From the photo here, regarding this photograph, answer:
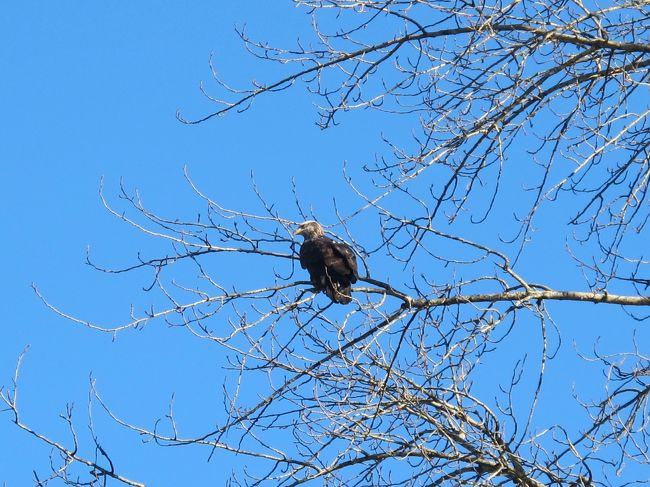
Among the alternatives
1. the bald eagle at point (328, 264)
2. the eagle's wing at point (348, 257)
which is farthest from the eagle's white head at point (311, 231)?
the eagle's wing at point (348, 257)

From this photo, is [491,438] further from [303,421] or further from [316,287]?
[316,287]

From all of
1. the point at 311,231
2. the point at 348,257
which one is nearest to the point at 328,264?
the point at 348,257

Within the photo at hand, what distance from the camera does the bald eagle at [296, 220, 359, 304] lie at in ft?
32.5

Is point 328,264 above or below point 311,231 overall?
below

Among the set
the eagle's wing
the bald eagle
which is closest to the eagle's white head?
the bald eagle

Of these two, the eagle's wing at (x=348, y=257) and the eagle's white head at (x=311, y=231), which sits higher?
the eagle's white head at (x=311, y=231)

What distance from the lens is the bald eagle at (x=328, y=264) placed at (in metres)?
9.90

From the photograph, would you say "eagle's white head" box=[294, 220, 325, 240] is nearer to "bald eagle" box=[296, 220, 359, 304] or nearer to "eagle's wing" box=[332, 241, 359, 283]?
"bald eagle" box=[296, 220, 359, 304]

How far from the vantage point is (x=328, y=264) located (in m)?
10.2

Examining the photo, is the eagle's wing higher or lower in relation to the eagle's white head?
lower

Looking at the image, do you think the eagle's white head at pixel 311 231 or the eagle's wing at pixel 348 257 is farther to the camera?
the eagle's white head at pixel 311 231

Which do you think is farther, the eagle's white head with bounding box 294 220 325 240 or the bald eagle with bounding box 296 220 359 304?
the eagle's white head with bounding box 294 220 325 240

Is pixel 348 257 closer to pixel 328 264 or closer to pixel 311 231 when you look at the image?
pixel 328 264

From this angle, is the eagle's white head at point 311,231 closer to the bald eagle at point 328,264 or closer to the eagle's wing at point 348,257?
the bald eagle at point 328,264
